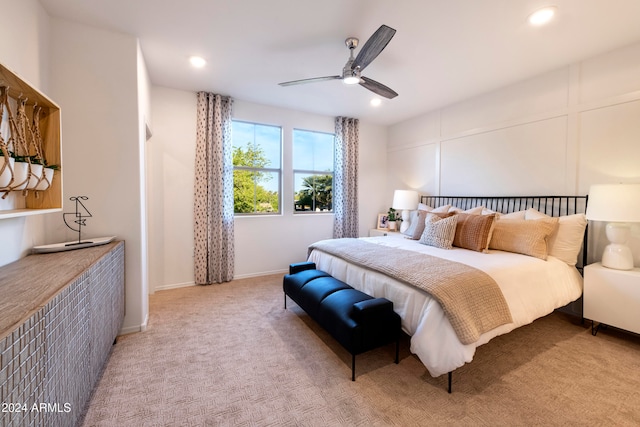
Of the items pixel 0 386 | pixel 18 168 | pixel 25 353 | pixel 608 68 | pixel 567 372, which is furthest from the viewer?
pixel 608 68

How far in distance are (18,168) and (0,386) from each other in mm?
1149

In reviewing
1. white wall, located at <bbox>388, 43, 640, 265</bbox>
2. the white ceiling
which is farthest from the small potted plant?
the white ceiling

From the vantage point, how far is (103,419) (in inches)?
58.2

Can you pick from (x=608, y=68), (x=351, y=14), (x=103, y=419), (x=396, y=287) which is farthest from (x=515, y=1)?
(x=103, y=419)

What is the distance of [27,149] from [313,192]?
142 inches

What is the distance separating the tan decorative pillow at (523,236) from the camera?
8.41ft

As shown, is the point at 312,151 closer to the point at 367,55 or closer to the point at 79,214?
the point at 367,55

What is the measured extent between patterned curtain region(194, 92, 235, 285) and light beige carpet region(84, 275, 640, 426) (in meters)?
1.24

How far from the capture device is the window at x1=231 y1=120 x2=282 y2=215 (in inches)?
165

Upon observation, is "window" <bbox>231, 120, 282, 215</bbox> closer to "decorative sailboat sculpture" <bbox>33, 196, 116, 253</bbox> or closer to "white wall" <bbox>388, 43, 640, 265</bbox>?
"decorative sailboat sculpture" <bbox>33, 196, 116, 253</bbox>

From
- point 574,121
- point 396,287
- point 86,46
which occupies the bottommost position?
point 396,287

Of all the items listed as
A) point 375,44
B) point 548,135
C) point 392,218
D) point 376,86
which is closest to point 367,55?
point 375,44

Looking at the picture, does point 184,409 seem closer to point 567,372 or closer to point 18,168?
point 18,168

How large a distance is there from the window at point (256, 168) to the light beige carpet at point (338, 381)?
211 centimetres
